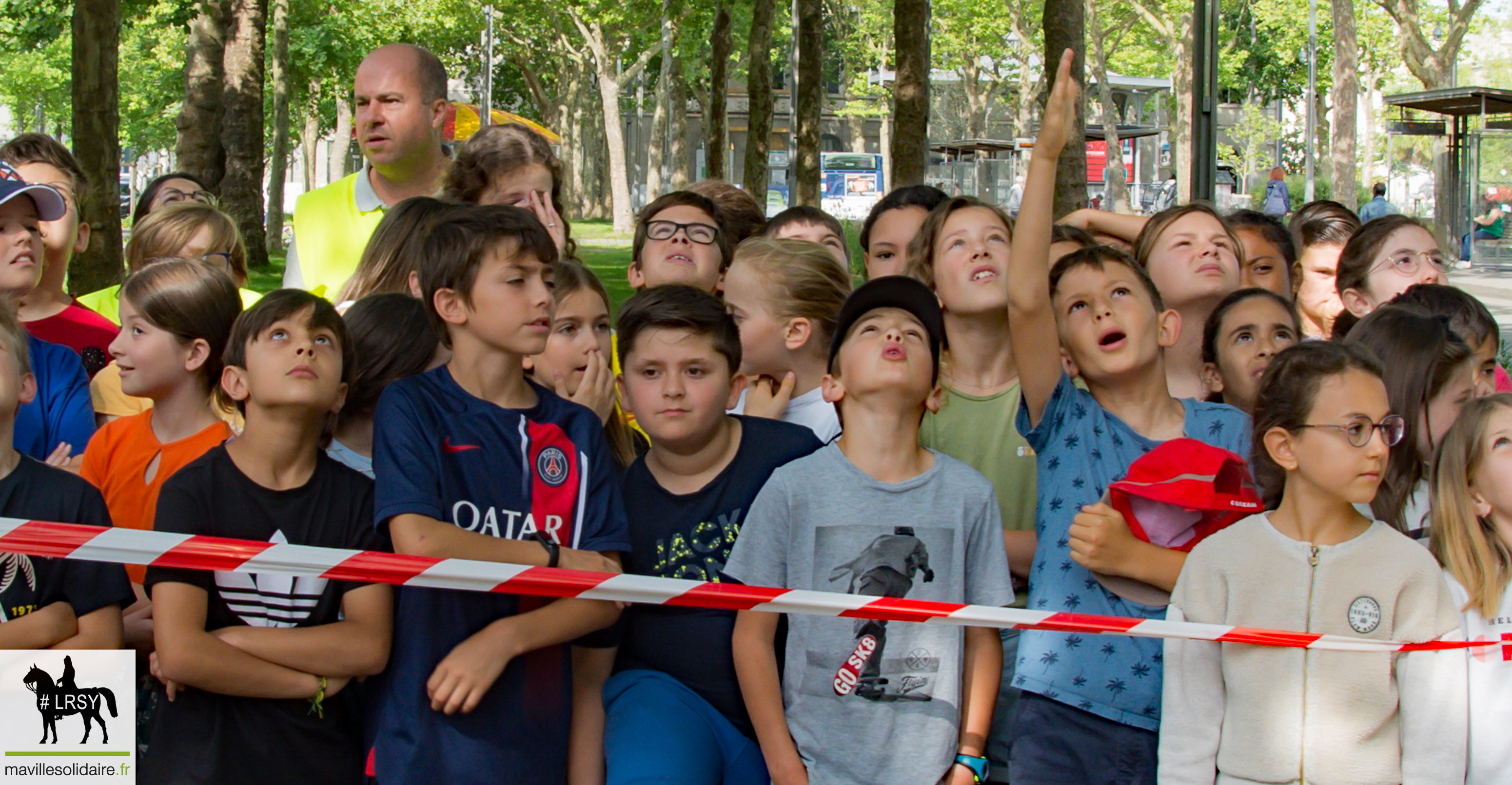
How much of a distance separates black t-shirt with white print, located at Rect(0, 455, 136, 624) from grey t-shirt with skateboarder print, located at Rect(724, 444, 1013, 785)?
143 centimetres

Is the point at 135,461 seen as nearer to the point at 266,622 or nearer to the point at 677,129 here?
the point at 266,622

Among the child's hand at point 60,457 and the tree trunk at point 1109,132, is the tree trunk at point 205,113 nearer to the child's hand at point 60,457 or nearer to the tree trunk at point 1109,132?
the child's hand at point 60,457

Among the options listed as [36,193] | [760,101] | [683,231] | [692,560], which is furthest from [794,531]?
[760,101]

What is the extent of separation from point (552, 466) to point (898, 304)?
996mm

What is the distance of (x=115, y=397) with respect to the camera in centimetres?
450

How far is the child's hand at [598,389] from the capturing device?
3912mm

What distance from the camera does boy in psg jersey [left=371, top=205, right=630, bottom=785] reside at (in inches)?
121

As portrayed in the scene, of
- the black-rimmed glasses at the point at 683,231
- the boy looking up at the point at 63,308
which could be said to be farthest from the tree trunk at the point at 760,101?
the boy looking up at the point at 63,308

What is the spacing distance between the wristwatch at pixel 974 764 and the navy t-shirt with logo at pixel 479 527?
36.9 inches

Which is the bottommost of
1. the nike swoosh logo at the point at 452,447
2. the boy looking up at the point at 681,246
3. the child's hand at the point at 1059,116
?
the nike swoosh logo at the point at 452,447

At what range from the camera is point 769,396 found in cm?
428

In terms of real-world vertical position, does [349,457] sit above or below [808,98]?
below

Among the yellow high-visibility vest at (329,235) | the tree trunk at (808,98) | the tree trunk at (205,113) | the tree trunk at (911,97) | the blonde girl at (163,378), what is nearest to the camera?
the blonde girl at (163,378)

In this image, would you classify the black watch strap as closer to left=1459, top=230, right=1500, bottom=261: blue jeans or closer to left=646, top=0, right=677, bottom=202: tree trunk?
left=1459, top=230, right=1500, bottom=261: blue jeans
